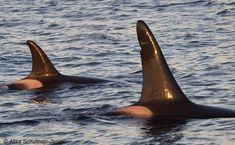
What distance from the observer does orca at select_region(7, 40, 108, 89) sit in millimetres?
19844

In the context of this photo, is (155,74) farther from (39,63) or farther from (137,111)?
(39,63)

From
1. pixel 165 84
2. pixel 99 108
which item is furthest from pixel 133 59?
pixel 165 84

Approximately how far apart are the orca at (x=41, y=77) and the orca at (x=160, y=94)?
506cm

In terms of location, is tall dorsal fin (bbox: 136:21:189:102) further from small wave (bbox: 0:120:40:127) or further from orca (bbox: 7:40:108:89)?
orca (bbox: 7:40:108:89)

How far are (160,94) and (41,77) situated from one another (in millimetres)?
5744

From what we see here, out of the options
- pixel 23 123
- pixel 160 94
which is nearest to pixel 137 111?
pixel 160 94

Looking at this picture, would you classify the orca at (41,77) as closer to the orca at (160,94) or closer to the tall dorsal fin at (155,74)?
the orca at (160,94)

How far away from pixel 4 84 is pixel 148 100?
5.92 m

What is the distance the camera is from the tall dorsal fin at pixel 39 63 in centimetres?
1981

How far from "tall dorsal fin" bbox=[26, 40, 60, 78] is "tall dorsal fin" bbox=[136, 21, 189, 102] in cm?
521

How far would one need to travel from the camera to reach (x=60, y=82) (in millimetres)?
20312

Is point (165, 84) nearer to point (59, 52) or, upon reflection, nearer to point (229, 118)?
point (229, 118)

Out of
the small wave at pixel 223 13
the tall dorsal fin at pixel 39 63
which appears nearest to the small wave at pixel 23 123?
the tall dorsal fin at pixel 39 63

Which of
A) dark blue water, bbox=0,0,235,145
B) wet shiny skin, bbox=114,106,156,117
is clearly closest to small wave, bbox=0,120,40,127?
dark blue water, bbox=0,0,235,145
